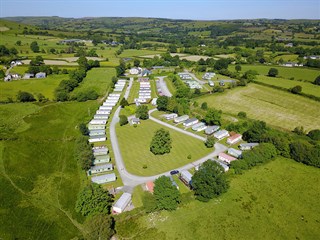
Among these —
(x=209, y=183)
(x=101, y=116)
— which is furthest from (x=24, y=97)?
(x=209, y=183)

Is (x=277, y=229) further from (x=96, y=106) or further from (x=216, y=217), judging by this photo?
(x=96, y=106)

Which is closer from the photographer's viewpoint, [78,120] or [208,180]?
[208,180]

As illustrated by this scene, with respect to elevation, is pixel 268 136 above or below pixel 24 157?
above

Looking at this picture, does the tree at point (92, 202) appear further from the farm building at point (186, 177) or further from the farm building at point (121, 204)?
the farm building at point (186, 177)

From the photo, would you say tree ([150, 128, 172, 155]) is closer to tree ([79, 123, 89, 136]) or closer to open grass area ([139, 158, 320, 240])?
open grass area ([139, 158, 320, 240])

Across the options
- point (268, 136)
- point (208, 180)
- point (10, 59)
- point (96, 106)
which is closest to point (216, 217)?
point (208, 180)
